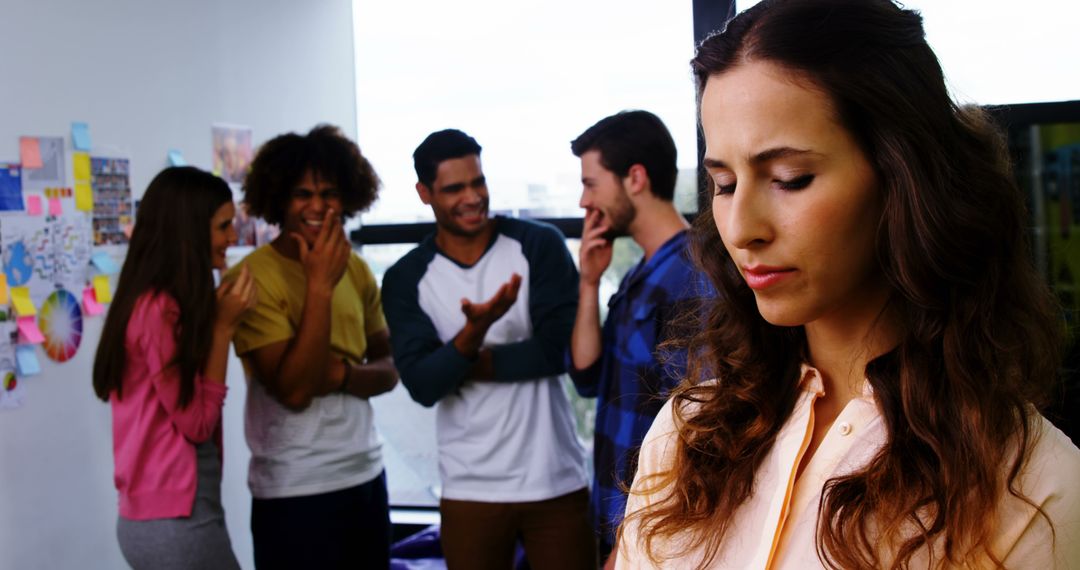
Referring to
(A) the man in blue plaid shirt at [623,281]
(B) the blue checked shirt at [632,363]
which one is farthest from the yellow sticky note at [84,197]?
(B) the blue checked shirt at [632,363]

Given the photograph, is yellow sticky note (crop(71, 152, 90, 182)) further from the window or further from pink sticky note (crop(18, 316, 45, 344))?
the window

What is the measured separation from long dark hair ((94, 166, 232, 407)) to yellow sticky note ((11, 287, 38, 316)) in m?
0.39

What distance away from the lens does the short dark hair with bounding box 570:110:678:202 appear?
2.36 meters

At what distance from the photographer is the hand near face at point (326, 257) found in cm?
251

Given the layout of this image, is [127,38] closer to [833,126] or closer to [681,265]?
[681,265]

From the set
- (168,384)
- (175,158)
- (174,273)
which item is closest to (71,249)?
(175,158)

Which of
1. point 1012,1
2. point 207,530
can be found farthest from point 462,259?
point 1012,1

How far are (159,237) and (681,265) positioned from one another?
1237mm

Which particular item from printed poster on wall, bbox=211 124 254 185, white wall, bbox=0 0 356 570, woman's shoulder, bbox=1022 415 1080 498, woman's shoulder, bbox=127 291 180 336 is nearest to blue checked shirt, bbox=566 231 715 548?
woman's shoulder, bbox=127 291 180 336

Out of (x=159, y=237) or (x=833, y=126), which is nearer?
(x=833, y=126)

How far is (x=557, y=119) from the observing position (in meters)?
3.58

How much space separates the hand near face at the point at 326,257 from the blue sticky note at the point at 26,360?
29.4 inches

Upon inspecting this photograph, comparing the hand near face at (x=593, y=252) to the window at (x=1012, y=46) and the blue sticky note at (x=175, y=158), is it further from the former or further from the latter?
the blue sticky note at (x=175, y=158)

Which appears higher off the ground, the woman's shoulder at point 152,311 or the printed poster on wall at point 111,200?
the printed poster on wall at point 111,200
